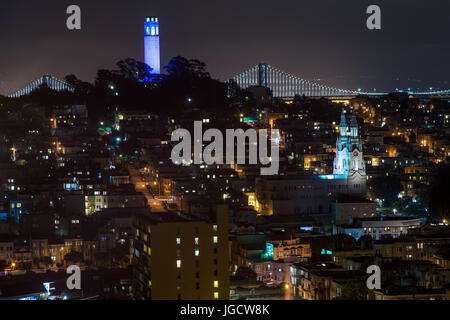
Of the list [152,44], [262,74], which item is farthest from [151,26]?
[262,74]

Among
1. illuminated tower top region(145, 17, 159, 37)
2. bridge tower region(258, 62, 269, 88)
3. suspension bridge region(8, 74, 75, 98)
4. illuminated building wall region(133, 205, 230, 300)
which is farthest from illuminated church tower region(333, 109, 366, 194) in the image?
bridge tower region(258, 62, 269, 88)

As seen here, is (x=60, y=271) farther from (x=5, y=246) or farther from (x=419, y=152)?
(x=419, y=152)

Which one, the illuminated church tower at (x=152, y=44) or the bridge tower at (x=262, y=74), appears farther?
the bridge tower at (x=262, y=74)

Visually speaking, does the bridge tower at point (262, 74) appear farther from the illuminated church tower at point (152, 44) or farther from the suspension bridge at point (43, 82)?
the illuminated church tower at point (152, 44)

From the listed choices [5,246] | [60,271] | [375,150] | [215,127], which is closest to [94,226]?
[5,246]

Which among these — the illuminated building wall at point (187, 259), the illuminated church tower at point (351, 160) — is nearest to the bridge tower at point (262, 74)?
the illuminated church tower at point (351, 160)

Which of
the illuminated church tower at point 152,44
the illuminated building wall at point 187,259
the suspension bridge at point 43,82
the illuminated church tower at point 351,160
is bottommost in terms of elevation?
the illuminated building wall at point 187,259

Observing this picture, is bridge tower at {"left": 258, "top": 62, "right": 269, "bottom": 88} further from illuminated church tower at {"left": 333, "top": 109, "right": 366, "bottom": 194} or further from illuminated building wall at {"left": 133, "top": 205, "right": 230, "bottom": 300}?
illuminated building wall at {"left": 133, "top": 205, "right": 230, "bottom": 300}

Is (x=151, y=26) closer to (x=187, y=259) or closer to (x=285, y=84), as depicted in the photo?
(x=285, y=84)
